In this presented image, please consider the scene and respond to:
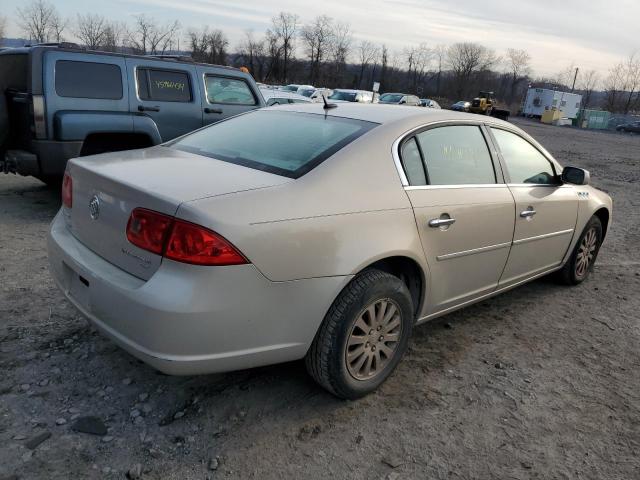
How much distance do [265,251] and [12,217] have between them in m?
4.85

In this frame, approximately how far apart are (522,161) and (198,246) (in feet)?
9.14

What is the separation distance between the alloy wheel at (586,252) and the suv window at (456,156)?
181 centimetres

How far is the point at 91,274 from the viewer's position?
2.52 meters

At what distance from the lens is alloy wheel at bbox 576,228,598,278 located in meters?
4.87

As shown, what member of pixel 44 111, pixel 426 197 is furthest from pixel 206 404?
pixel 44 111

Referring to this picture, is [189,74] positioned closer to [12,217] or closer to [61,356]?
[12,217]

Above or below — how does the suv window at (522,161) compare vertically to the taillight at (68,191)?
above

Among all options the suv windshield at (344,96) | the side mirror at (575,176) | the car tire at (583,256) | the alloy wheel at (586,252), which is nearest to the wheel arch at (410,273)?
the side mirror at (575,176)

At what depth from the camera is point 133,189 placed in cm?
241

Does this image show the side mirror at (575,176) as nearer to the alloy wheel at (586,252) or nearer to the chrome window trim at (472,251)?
the alloy wheel at (586,252)

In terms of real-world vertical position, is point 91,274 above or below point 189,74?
below

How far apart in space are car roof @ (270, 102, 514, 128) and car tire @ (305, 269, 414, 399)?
0.99 m

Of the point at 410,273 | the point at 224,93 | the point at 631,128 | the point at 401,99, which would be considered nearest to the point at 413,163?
the point at 410,273

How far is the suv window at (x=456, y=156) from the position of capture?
3.21 metres
